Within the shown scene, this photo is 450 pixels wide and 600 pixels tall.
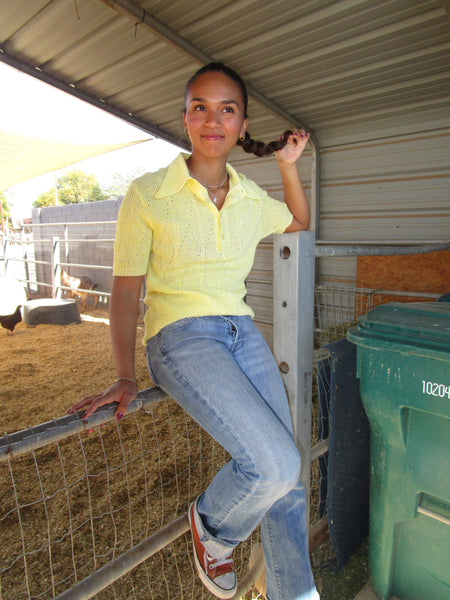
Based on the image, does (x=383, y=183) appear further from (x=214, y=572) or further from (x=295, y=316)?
(x=214, y=572)

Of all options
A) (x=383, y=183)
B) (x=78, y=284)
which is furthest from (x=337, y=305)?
(x=78, y=284)

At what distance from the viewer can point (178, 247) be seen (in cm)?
118

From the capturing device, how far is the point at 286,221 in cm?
141

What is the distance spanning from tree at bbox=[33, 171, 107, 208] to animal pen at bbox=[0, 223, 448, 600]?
123ft

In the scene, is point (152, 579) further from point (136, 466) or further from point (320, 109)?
point (320, 109)

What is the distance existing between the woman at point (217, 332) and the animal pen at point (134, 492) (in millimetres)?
99

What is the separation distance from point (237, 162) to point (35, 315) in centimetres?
394

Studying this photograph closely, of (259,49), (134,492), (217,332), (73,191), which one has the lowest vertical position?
(134,492)

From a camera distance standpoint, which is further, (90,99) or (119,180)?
(119,180)

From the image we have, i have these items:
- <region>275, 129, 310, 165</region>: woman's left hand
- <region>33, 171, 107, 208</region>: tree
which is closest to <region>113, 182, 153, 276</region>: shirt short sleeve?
<region>275, 129, 310, 165</region>: woman's left hand

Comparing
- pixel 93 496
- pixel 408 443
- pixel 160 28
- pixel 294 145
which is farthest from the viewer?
pixel 160 28

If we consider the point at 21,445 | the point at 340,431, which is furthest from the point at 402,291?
the point at 21,445

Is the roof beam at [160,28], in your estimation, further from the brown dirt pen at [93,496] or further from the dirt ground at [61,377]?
the dirt ground at [61,377]

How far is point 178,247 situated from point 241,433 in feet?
1.77
